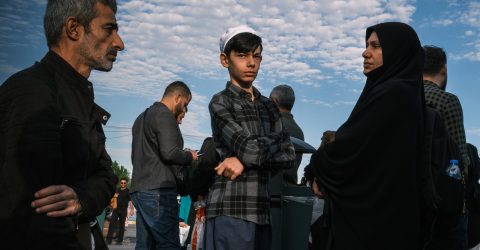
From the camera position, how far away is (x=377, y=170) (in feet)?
9.36

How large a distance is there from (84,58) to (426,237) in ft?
7.28

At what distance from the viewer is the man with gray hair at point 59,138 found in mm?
1567

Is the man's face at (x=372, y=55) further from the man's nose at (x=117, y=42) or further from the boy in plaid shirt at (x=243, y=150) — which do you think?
the man's nose at (x=117, y=42)

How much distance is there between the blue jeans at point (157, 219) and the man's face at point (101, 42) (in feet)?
10.6

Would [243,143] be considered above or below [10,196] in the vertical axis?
above

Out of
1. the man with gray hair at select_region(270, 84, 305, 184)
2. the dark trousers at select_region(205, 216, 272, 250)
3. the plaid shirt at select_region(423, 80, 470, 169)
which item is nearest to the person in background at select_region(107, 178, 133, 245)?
the man with gray hair at select_region(270, 84, 305, 184)

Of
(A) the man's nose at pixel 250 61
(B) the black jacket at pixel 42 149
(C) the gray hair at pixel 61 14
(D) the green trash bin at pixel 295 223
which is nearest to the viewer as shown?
(B) the black jacket at pixel 42 149

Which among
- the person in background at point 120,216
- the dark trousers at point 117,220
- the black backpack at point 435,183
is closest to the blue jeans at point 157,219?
the black backpack at point 435,183

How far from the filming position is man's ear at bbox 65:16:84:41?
2096mm

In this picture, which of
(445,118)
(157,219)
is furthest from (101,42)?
(157,219)

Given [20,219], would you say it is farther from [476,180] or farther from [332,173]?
[476,180]

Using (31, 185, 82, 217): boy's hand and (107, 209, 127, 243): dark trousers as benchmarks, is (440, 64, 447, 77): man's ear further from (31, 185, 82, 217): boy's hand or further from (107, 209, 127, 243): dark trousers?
(107, 209, 127, 243): dark trousers

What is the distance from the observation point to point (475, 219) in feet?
14.3

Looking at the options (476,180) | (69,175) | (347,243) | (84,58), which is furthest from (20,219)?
(476,180)
